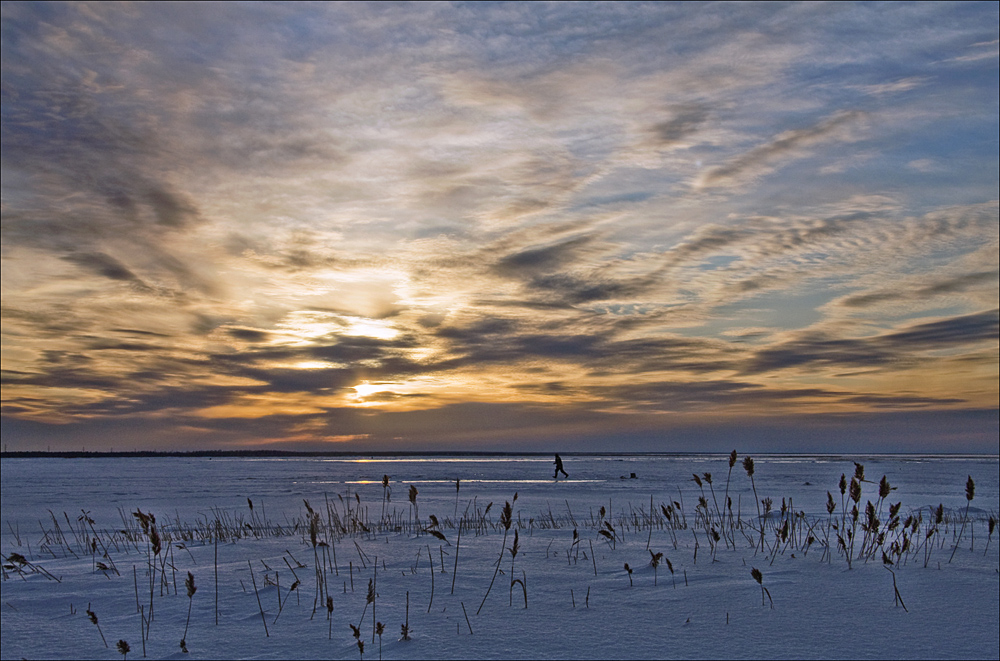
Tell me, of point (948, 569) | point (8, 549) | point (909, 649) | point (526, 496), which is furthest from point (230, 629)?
point (526, 496)

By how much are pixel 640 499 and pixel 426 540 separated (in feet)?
57.5

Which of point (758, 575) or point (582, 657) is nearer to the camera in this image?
point (582, 657)

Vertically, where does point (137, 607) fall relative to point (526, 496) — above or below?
above

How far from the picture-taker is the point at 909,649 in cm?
331

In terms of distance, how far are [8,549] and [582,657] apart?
12.0 m

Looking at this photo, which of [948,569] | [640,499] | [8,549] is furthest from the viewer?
[640,499]

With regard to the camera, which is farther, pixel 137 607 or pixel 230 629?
pixel 137 607

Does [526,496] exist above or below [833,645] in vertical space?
below

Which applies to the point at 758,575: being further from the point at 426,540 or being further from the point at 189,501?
the point at 189,501

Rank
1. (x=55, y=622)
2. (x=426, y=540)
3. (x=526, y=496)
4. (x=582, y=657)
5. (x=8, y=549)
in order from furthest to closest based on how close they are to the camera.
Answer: (x=526, y=496) → (x=8, y=549) → (x=426, y=540) → (x=55, y=622) → (x=582, y=657)

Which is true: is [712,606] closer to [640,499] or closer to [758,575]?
[758,575]

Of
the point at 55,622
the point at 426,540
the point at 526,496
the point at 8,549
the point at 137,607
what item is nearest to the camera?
the point at 55,622

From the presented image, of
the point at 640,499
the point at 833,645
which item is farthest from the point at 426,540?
the point at 640,499

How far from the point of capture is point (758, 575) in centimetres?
419
